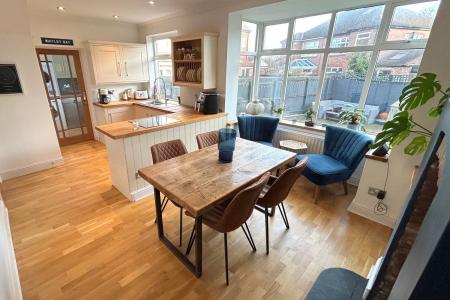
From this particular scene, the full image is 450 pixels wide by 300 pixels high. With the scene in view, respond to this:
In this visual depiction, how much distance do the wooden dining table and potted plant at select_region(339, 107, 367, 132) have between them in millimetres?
1340

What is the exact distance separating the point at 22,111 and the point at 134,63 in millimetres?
2308

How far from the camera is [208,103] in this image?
3.48 metres

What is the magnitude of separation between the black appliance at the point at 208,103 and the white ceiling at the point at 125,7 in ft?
4.29

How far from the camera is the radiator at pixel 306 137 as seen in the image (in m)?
3.40

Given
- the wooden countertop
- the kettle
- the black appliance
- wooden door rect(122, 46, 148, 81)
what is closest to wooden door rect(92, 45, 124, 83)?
wooden door rect(122, 46, 148, 81)

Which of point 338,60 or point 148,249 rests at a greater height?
point 338,60

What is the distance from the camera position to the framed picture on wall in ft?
9.40

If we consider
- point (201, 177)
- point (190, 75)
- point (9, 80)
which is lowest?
point (201, 177)

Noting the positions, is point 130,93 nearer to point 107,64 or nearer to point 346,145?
point 107,64

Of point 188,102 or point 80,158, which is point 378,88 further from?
point 80,158

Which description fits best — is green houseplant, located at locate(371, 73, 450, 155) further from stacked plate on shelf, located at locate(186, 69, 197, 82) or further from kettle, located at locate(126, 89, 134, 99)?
kettle, located at locate(126, 89, 134, 99)

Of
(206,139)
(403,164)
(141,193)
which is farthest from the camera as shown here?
(141,193)

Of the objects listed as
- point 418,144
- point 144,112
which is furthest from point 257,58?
point 418,144

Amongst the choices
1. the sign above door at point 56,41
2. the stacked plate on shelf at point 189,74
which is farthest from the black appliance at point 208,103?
Answer: the sign above door at point 56,41
